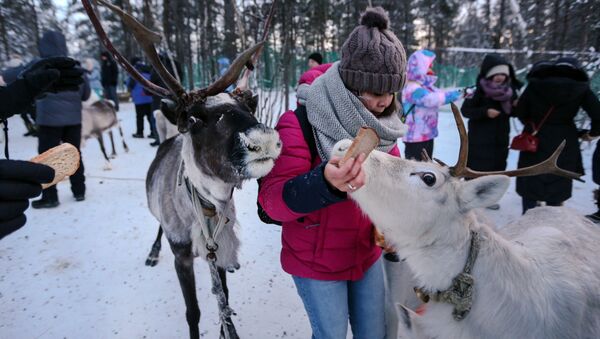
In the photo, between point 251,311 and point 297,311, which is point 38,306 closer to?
point 251,311

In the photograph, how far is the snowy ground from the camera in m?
2.80

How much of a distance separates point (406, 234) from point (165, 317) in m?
2.27

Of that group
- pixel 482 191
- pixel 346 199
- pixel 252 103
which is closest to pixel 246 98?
pixel 252 103

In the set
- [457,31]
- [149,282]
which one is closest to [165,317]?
[149,282]

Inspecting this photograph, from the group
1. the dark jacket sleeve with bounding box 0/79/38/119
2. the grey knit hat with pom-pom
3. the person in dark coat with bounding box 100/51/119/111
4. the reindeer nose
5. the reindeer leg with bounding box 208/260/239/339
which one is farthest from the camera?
the person in dark coat with bounding box 100/51/119/111

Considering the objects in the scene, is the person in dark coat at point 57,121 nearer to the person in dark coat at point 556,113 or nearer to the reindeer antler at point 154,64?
the reindeer antler at point 154,64

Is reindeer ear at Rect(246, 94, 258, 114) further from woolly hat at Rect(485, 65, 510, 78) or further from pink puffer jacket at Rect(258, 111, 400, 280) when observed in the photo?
woolly hat at Rect(485, 65, 510, 78)

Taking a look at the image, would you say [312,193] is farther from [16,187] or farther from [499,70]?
[499,70]

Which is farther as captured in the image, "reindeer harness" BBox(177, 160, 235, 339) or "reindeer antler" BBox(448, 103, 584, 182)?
"reindeer harness" BBox(177, 160, 235, 339)

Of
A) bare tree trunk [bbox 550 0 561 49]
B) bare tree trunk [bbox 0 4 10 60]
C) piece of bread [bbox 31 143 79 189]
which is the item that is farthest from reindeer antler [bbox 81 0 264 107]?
bare tree trunk [bbox 0 4 10 60]

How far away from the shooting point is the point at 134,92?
9.63 meters

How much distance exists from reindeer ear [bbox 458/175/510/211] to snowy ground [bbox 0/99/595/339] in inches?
70.2

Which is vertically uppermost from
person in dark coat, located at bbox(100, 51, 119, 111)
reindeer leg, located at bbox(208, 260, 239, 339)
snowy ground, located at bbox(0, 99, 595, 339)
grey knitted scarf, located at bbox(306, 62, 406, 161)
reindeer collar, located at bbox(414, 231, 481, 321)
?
person in dark coat, located at bbox(100, 51, 119, 111)

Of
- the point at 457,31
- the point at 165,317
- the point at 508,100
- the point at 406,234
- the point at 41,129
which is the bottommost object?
the point at 165,317
